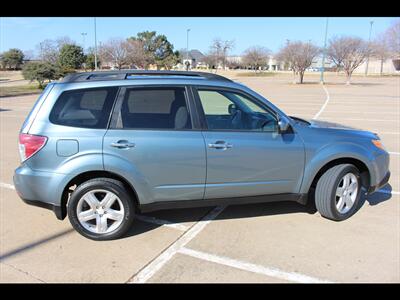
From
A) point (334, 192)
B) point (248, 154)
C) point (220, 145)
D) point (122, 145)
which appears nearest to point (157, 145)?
point (122, 145)

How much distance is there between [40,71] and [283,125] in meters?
28.0

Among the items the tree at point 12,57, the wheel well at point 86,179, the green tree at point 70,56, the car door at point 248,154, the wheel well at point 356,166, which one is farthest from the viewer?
the tree at point 12,57

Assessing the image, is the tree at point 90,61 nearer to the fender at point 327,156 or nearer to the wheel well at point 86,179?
the wheel well at point 86,179

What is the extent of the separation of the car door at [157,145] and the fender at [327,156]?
3.99 ft

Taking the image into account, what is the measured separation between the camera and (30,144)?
3.33 metres

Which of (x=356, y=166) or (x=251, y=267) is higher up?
(x=356, y=166)

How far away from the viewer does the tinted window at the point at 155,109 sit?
3.45m

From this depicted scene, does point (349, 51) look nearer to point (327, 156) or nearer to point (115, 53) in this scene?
point (115, 53)

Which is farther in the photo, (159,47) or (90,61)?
(159,47)

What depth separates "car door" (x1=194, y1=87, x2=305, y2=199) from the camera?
3.55 m

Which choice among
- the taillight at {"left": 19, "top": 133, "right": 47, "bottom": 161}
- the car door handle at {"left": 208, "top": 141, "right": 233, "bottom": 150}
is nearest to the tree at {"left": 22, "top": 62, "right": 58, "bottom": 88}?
the taillight at {"left": 19, "top": 133, "right": 47, "bottom": 161}

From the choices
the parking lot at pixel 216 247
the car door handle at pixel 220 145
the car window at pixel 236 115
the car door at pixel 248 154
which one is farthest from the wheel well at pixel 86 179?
the car window at pixel 236 115
